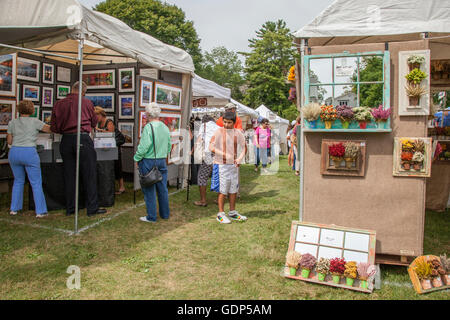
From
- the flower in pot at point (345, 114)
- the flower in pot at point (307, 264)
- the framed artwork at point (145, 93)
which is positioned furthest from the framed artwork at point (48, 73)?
the flower in pot at point (307, 264)

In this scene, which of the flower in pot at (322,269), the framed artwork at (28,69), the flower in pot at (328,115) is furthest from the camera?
the framed artwork at (28,69)

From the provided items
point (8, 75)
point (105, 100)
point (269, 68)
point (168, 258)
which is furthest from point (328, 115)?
point (269, 68)

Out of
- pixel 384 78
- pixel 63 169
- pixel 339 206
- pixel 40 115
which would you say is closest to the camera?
pixel 384 78

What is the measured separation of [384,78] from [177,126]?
16.6ft

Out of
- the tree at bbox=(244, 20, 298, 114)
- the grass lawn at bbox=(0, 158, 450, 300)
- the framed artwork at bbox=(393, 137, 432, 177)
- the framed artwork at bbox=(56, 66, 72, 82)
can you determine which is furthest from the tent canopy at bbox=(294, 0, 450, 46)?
the tree at bbox=(244, 20, 298, 114)

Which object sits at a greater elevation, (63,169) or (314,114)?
(314,114)

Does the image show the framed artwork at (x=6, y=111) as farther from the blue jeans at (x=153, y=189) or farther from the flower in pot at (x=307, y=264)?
the flower in pot at (x=307, y=264)

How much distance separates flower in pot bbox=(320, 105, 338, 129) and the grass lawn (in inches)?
63.4

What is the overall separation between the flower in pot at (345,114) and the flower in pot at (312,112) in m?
0.19

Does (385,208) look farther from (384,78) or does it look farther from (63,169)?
(63,169)

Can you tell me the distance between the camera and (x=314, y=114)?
3.58 m

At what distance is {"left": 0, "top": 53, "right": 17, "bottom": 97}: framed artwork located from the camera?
6355 mm

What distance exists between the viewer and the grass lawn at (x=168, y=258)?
10.5ft

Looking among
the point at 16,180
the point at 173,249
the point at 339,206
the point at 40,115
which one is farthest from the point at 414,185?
the point at 40,115
